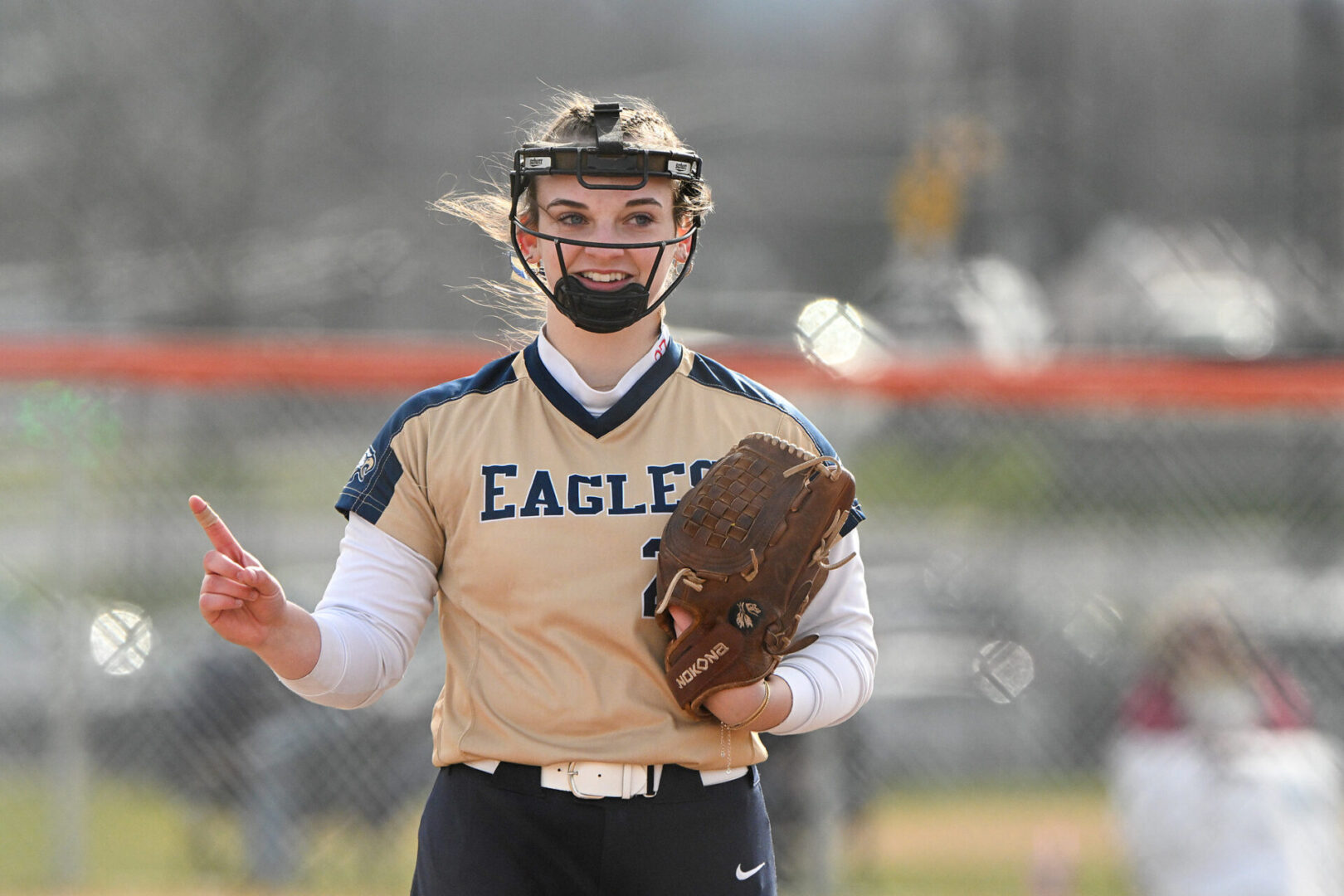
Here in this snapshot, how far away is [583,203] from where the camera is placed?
1.88 meters

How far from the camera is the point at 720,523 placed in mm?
1746

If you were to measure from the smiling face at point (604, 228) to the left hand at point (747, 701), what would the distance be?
1.57 feet

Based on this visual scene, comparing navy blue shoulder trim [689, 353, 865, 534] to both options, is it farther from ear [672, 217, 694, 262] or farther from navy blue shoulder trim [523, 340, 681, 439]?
ear [672, 217, 694, 262]

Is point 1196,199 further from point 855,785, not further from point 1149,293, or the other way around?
point 855,785

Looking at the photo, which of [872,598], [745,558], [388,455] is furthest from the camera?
[872,598]

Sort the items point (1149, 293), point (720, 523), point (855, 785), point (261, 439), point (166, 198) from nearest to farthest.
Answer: point (720, 523), point (855, 785), point (261, 439), point (166, 198), point (1149, 293)

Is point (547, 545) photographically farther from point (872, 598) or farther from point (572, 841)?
point (872, 598)

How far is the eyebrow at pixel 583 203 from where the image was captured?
1.88 meters

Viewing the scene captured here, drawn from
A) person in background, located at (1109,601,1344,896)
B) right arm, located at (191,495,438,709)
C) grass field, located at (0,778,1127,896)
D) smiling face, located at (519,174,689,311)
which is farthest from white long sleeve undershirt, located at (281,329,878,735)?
person in background, located at (1109,601,1344,896)

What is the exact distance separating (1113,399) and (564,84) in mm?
13733

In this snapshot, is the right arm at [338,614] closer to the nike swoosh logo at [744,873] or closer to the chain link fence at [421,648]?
the nike swoosh logo at [744,873]

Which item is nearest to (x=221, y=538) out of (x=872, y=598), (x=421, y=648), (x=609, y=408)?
(x=609, y=408)

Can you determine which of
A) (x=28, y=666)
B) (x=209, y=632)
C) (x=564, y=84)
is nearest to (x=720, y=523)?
(x=209, y=632)

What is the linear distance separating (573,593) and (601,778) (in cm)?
25
